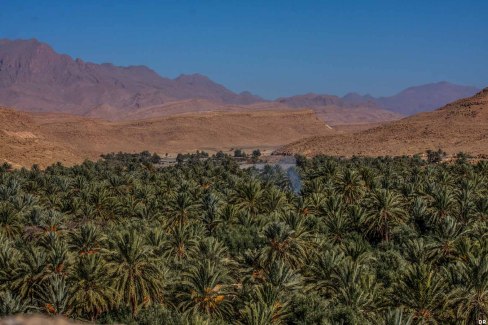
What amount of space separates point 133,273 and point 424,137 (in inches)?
5795

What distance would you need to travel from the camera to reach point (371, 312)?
1115 inches

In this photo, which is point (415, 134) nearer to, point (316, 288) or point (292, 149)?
point (292, 149)

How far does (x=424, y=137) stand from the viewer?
16662 cm

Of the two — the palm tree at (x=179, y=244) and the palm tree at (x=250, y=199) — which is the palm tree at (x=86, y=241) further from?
the palm tree at (x=250, y=199)

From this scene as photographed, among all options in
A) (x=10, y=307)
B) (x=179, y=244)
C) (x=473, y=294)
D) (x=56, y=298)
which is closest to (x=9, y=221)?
(x=179, y=244)

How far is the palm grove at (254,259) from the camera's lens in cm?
2808

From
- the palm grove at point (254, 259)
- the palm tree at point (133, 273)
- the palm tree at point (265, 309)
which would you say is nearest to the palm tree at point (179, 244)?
the palm grove at point (254, 259)

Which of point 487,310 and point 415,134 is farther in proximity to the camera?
point 415,134

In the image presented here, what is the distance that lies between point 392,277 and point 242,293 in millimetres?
9626

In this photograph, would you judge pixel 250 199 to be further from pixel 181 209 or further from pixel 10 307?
pixel 10 307

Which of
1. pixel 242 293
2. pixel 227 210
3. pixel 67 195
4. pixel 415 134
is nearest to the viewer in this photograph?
pixel 242 293

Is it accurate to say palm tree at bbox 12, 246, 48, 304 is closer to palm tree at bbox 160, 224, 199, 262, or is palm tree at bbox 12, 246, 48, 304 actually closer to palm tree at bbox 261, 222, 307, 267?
palm tree at bbox 160, 224, 199, 262

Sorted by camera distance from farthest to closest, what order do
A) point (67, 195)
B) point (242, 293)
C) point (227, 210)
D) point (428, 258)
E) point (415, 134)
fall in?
1. point (415, 134)
2. point (67, 195)
3. point (227, 210)
4. point (428, 258)
5. point (242, 293)

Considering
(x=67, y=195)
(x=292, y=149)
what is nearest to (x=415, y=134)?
(x=292, y=149)
